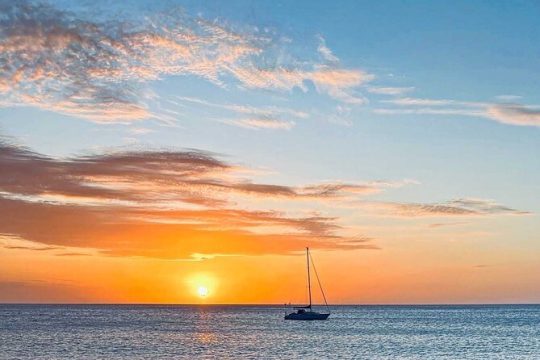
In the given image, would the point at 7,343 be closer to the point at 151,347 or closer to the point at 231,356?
the point at 151,347

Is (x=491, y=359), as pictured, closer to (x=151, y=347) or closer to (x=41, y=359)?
(x=151, y=347)

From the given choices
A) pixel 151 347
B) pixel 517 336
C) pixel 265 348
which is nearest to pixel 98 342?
pixel 151 347

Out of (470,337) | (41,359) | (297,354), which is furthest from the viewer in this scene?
(470,337)

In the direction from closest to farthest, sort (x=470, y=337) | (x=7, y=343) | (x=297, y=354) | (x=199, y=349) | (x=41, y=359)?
(x=41, y=359), (x=297, y=354), (x=199, y=349), (x=7, y=343), (x=470, y=337)

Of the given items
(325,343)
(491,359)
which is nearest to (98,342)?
(325,343)

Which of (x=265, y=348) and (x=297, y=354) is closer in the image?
(x=297, y=354)

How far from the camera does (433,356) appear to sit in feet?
283

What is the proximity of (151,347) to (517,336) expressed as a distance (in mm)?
68485

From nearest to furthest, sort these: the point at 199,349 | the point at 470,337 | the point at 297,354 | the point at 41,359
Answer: the point at 41,359 → the point at 297,354 → the point at 199,349 → the point at 470,337

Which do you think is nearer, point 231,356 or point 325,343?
point 231,356

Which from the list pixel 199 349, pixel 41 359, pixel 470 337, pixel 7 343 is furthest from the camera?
pixel 470 337

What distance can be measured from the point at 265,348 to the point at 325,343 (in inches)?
517

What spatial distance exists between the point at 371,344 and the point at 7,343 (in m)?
53.9

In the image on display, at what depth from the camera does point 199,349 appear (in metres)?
95.4
